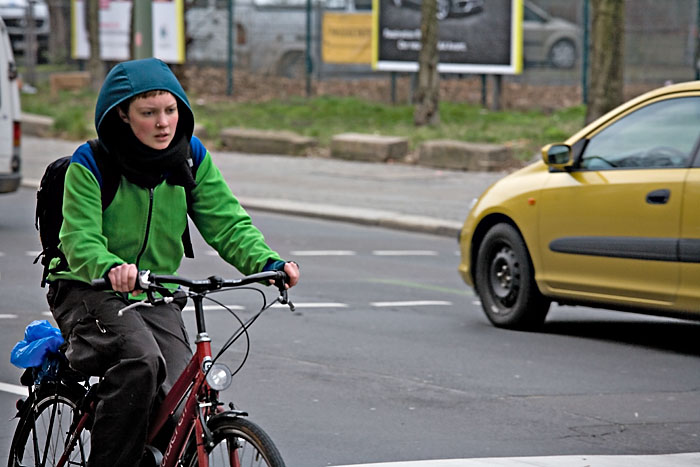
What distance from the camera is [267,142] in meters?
22.6

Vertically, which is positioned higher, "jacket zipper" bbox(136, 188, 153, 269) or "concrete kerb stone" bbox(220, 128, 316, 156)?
"jacket zipper" bbox(136, 188, 153, 269)

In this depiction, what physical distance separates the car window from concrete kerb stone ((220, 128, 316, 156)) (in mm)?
13394

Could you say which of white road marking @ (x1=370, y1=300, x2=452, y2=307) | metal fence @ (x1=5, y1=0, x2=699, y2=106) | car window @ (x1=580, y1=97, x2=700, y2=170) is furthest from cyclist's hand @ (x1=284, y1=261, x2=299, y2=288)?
metal fence @ (x1=5, y1=0, x2=699, y2=106)

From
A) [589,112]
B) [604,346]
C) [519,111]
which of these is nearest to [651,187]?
[604,346]

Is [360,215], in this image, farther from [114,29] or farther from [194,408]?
[114,29]

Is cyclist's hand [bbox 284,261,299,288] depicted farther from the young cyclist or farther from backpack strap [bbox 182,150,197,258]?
backpack strap [bbox 182,150,197,258]

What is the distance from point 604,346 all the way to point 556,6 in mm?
23601

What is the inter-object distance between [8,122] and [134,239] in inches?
418

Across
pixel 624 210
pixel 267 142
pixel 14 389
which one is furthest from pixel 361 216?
pixel 14 389

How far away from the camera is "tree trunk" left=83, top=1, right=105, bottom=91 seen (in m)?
30.2

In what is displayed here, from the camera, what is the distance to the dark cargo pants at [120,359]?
14.2ft

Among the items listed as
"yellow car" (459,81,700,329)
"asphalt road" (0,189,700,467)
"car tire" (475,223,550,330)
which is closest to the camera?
"asphalt road" (0,189,700,467)

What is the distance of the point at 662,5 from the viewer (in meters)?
29.1

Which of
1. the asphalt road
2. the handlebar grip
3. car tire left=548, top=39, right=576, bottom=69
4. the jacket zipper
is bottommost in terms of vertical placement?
the asphalt road
